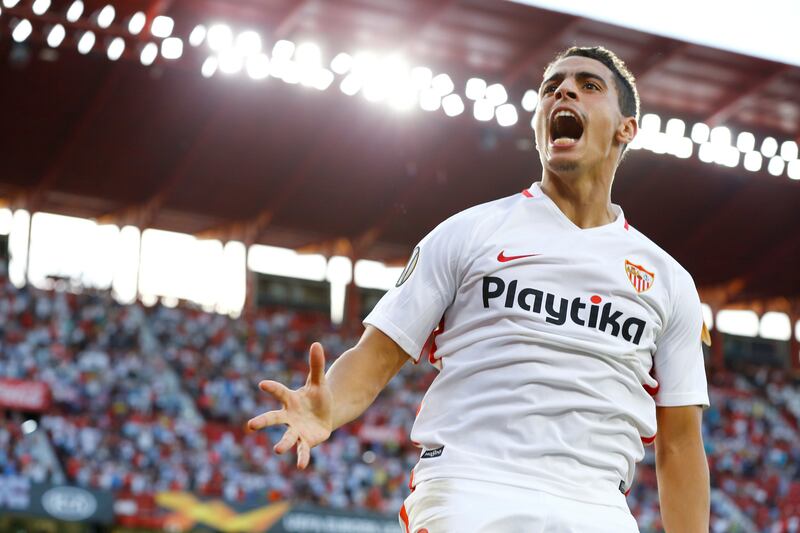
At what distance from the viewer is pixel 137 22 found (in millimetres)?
24672

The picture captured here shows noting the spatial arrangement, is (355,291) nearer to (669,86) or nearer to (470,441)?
(669,86)

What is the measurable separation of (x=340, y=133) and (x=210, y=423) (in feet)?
30.3

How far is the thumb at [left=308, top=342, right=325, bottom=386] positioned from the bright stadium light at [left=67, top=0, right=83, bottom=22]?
23002 millimetres

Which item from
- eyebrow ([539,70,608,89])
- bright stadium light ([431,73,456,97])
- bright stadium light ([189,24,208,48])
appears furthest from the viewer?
bright stadium light ([431,73,456,97])

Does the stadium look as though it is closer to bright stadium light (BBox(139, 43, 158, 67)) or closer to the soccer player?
bright stadium light (BBox(139, 43, 158, 67))

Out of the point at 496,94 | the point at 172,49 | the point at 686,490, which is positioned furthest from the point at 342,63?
the point at 686,490

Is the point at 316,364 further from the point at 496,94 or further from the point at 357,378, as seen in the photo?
the point at 496,94

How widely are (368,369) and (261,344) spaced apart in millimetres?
25121

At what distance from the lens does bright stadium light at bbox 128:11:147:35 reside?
80.7 feet

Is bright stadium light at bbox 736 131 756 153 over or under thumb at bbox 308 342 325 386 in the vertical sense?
over

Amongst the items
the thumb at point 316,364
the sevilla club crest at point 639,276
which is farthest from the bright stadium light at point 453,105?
the thumb at point 316,364

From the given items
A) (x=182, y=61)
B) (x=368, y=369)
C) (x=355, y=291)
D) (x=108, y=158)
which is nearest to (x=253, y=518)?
(x=182, y=61)

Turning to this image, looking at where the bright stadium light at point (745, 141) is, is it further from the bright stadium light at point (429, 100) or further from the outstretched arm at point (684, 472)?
the outstretched arm at point (684, 472)

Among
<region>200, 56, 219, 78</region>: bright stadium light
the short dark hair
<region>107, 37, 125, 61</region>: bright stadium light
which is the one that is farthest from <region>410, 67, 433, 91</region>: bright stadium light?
the short dark hair
